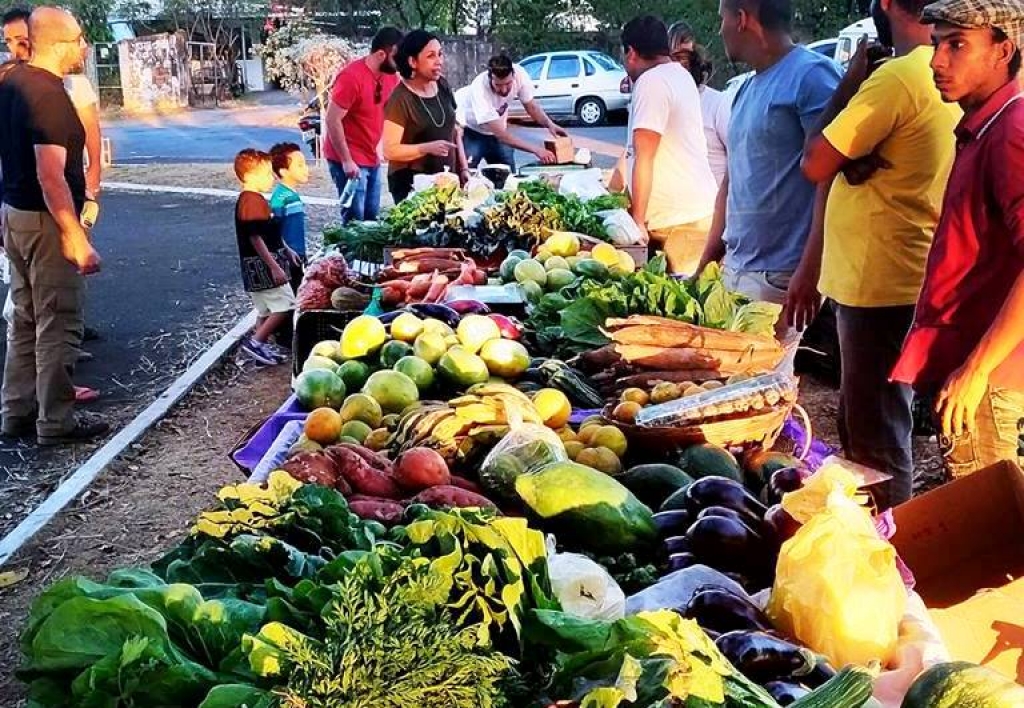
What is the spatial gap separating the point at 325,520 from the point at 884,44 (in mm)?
3081

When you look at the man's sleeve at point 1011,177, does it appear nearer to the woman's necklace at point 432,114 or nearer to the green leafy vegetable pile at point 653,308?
the green leafy vegetable pile at point 653,308

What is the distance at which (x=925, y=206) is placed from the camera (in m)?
3.69

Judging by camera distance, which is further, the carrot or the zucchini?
the carrot

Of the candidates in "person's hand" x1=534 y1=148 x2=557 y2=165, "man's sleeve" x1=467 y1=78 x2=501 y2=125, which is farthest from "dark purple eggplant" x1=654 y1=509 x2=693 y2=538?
"man's sleeve" x1=467 y1=78 x2=501 y2=125

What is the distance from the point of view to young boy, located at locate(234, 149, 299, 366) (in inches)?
274

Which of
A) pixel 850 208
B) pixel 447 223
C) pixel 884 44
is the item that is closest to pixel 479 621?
pixel 850 208

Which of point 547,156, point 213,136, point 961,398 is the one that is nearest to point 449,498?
point 961,398

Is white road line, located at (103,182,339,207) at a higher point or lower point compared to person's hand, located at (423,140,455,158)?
lower

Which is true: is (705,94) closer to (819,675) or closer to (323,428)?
(323,428)

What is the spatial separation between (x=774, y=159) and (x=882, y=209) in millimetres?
740

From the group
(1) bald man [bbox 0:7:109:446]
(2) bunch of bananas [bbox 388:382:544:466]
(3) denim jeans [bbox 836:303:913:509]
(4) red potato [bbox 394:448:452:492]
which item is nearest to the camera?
(4) red potato [bbox 394:448:452:492]

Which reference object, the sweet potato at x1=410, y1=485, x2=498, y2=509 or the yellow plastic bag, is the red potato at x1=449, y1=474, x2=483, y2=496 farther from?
the yellow plastic bag

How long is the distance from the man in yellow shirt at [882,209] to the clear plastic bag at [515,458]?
1.64 meters

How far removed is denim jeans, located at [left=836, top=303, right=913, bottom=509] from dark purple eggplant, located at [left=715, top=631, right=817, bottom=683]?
2.28 m
